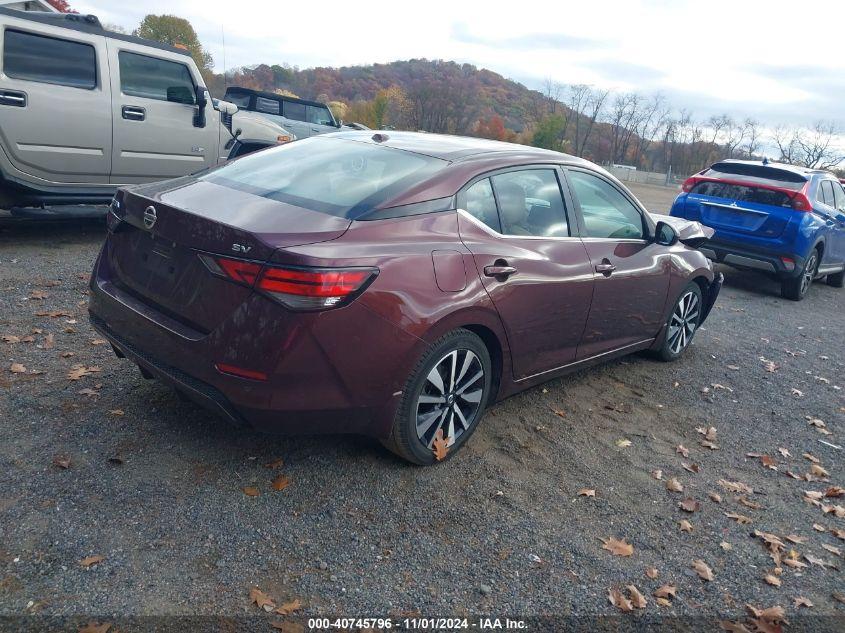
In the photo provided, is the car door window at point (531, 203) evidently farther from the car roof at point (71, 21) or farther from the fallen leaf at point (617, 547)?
the car roof at point (71, 21)

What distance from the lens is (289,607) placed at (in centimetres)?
254

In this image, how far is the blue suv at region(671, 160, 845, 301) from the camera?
9.14m

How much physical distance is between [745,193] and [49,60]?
8.52m

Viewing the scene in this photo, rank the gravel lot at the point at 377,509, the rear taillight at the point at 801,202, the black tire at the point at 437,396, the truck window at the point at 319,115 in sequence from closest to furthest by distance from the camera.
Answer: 1. the gravel lot at the point at 377,509
2. the black tire at the point at 437,396
3. the rear taillight at the point at 801,202
4. the truck window at the point at 319,115

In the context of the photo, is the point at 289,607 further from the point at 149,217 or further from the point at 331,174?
the point at 331,174

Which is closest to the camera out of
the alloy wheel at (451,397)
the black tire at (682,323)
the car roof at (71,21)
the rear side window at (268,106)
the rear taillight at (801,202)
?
the alloy wheel at (451,397)

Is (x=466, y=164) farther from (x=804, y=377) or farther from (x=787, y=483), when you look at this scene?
(x=804, y=377)

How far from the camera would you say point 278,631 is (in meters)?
2.44

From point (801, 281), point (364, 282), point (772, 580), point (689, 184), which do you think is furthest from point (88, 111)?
point (801, 281)

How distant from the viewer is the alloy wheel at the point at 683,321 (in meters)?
5.73

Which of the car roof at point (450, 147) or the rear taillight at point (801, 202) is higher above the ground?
the car roof at point (450, 147)

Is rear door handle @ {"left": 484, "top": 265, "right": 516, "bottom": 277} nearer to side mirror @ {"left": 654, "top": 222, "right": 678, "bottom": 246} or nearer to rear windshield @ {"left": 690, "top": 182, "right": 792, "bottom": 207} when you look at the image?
side mirror @ {"left": 654, "top": 222, "right": 678, "bottom": 246}

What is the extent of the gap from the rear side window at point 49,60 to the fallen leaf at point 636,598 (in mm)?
6827

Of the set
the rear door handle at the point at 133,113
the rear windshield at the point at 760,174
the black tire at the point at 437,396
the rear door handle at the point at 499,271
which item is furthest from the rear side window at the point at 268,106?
the black tire at the point at 437,396
